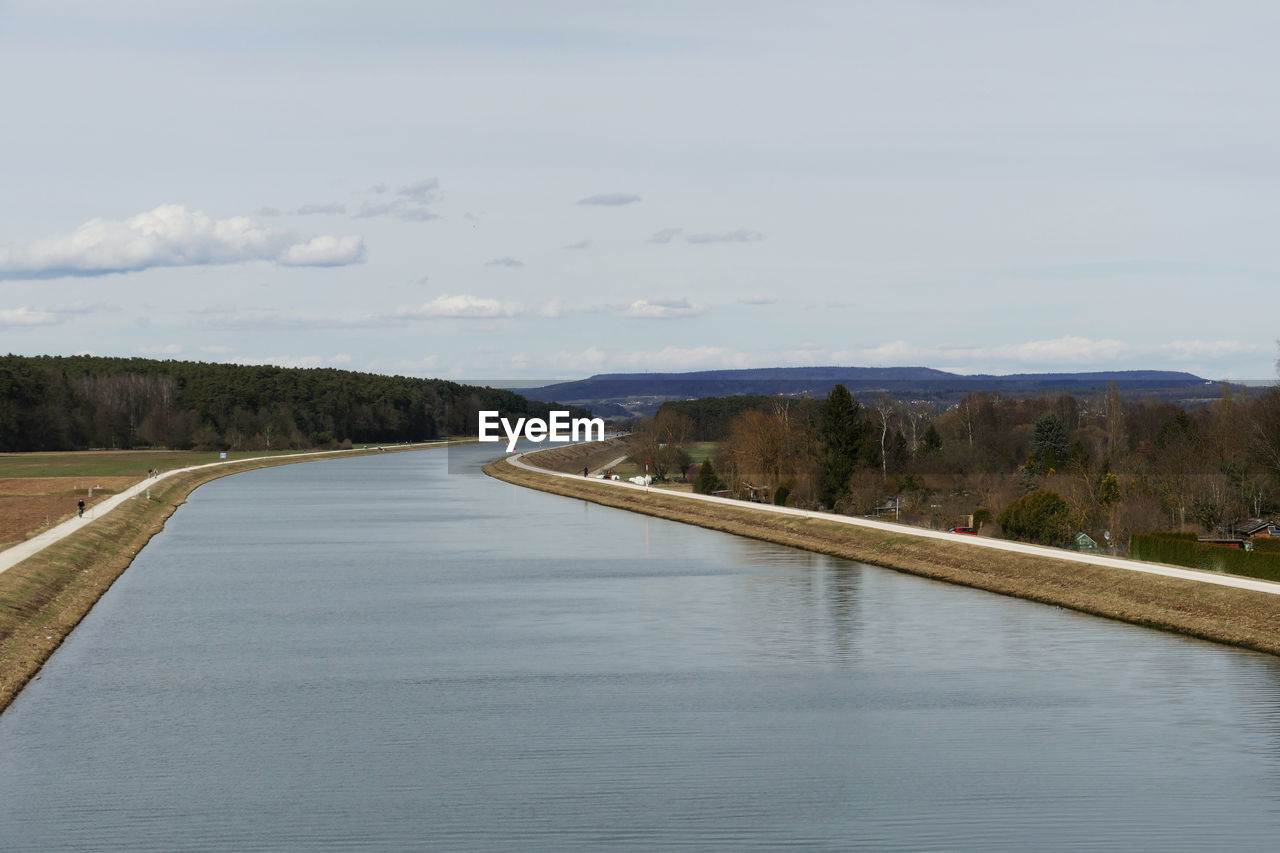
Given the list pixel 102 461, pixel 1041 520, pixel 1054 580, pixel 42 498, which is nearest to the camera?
pixel 1054 580

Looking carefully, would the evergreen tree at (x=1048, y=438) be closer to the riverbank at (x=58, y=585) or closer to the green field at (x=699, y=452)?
the green field at (x=699, y=452)

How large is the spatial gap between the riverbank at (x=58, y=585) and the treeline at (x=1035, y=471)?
1443 inches

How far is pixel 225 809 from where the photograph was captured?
16094mm

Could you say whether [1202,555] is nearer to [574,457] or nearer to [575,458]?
[575,458]

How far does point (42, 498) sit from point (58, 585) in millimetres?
45479

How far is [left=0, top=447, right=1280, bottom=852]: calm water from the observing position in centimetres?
1549

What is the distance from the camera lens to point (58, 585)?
3634 centimetres

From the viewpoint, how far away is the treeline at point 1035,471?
6481cm

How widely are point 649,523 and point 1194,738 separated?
51.4 meters

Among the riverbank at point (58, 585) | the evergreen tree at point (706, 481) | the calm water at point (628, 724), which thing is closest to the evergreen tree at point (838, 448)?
the evergreen tree at point (706, 481)

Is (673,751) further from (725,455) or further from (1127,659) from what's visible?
(725,455)

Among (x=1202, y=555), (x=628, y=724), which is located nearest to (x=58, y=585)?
(x=628, y=724)

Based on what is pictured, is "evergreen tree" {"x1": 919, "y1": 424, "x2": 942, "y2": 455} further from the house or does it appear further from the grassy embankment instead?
the grassy embankment

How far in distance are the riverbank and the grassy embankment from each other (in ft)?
81.2
